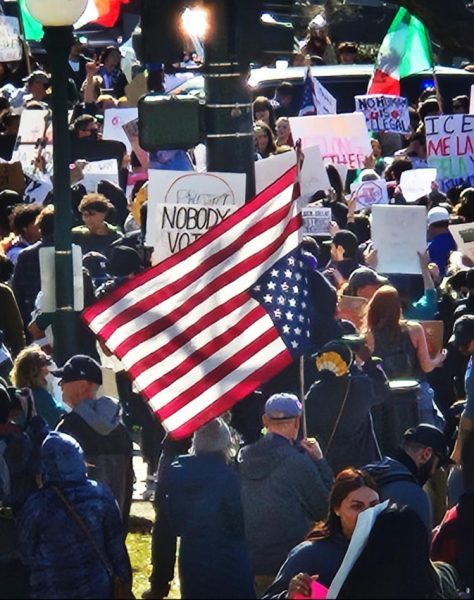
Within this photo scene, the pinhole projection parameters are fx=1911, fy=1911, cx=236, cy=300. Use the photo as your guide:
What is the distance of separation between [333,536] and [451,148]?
31.0 feet

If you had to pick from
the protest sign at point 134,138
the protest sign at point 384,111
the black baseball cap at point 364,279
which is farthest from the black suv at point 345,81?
the black baseball cap at point 364,279

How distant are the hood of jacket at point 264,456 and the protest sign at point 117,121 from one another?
945 centimetres

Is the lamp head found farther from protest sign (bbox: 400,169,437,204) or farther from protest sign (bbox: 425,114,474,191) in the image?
protest sign (bbox: 425,114,474,191)

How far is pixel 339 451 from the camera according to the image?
10.0 metres

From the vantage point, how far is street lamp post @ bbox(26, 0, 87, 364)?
38.5 ft

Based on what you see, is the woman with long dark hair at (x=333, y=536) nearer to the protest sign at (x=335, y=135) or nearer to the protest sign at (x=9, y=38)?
the protest sign at (x=335, y=135)

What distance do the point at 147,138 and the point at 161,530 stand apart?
2.56 m

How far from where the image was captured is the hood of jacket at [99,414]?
32.0 feet

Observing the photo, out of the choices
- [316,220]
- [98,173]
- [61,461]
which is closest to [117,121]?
[98,173]

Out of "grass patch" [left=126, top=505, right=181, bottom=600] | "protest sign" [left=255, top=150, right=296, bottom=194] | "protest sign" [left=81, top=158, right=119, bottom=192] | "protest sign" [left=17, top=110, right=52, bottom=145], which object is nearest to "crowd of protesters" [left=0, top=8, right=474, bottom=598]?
"grass patch" [left=126, top=505, right=181, bottom=600]

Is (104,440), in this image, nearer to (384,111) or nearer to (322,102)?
(384,111)

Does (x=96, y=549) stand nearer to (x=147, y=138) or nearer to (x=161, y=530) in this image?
(x=161, y=530)

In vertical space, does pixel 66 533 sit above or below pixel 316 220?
below

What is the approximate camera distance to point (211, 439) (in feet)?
28.9
